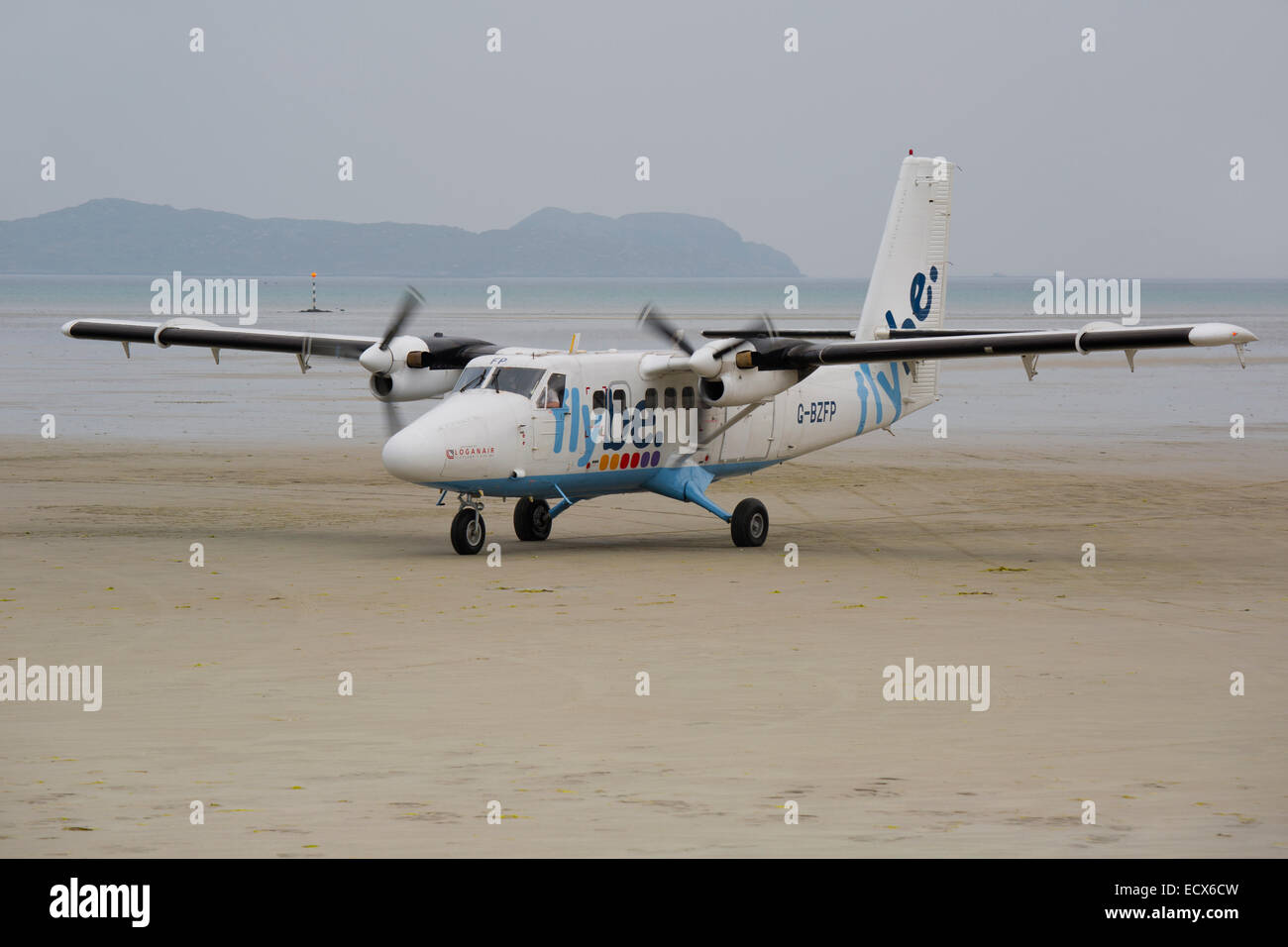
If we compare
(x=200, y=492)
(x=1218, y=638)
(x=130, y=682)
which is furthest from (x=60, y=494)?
(x=1218, y=638)

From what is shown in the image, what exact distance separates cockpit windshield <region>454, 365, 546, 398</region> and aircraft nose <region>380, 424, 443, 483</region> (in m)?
1.49

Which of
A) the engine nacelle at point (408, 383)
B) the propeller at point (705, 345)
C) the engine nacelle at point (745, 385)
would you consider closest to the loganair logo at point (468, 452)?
the propeller at point (705, 345)

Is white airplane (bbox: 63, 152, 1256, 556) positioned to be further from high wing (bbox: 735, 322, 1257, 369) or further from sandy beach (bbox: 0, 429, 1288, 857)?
sandy beach (bbox: 0, 429, 1288, 857)

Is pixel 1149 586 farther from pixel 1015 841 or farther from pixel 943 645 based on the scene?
pixel 1015 841

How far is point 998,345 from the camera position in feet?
62.3

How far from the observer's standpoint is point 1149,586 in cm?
1727

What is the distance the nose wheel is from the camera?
1927cm

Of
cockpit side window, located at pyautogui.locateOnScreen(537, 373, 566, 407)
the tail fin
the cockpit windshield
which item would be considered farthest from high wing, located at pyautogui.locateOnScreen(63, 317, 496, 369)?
the tail fin

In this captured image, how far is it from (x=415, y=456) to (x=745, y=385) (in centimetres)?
445

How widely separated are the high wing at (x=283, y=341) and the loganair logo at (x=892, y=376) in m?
5.17

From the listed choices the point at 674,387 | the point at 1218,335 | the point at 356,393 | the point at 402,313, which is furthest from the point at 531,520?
the point at 356,393

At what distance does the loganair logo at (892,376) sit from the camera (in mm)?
23031

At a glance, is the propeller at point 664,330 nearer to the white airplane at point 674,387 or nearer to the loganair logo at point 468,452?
the white airplane at point 674,387

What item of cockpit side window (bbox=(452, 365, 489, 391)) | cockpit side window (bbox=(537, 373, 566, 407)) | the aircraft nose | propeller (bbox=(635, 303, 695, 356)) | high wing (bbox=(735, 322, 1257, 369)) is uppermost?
propeller (bbox=(635, 303, 695, 356))
